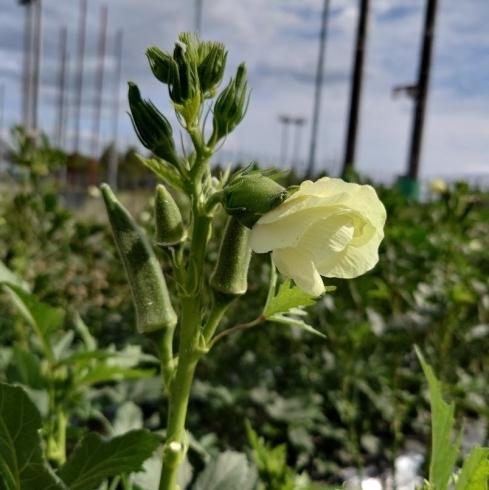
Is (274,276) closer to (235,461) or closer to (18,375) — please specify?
(235,461)

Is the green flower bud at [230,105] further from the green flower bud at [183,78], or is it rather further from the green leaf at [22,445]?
the green leaf at [22,445]

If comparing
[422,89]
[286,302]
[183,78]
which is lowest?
[286,302]

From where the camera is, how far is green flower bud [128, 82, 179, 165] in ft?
1.91

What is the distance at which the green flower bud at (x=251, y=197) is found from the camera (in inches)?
20.0

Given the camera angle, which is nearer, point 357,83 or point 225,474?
point 225,474

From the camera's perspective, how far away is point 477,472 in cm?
50

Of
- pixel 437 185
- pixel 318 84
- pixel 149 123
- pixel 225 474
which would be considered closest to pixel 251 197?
pixel 149 123

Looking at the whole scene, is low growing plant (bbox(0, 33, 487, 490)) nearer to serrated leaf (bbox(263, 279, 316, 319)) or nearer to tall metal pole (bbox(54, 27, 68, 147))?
serrated leaf (bbox(263, 279, 316, 319))

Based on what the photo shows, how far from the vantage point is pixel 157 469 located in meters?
0.77

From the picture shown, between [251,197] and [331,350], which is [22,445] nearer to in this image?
[251,197]

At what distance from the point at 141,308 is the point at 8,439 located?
19 cm

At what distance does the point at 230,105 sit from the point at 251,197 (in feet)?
0.41

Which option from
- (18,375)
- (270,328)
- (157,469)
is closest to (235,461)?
(157,469)

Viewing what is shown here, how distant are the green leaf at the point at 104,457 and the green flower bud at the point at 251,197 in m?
0.22
